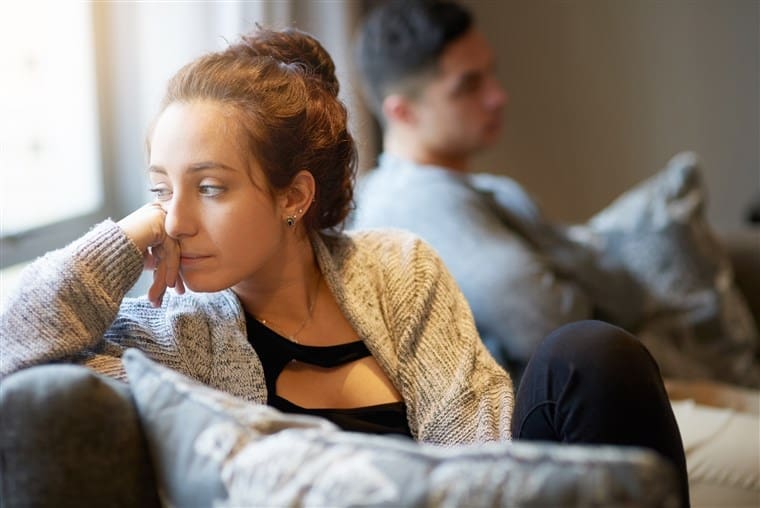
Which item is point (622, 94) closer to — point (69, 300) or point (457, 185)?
point (457, 185)

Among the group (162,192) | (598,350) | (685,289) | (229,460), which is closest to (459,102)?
(685,289)

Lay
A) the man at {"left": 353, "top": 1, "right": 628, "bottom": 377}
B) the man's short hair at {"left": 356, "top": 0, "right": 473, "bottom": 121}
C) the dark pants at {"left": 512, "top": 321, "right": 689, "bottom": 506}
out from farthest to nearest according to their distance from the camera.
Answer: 1. the man's short hair at {"left": 356, "top": 0, "right": 473, "bottom": 121}
2. the man at {"left": 353, "top": 1, "right": 628, "bottom": 377}
3. the dark pants at {"left": 512, "top": 321, "right": 689, "bottom": 506}

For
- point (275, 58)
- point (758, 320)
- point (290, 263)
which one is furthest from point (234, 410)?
point (758, 320)

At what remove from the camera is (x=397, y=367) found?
4.47ft

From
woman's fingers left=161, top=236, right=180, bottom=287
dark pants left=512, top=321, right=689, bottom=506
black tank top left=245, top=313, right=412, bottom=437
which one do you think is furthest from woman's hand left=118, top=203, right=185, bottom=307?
dark pants left=512, top=321, right=689, bottom=506

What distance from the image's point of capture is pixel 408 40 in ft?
7.52

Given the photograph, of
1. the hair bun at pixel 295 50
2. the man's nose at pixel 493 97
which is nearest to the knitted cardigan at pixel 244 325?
the hair bun at pixel 295 50

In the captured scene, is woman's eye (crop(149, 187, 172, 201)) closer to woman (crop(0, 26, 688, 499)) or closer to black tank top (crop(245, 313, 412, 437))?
woman (crop(0, 26, 688, 499))

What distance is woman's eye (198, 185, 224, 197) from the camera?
123cm

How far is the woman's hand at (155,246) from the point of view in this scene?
4.03 feet

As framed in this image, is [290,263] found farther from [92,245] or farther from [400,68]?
[400,68]

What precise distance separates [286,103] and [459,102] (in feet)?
3.55

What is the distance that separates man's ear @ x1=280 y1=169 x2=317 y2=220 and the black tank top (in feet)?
0.50

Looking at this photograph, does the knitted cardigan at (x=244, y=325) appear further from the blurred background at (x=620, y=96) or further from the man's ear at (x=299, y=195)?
the blurred background at (x=620, y=96)
